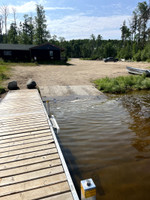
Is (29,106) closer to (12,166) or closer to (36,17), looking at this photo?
(12,166)

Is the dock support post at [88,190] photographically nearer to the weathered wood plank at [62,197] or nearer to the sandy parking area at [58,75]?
→ the weathered wood plank at [62,197]

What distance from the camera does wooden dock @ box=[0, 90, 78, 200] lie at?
2607mm

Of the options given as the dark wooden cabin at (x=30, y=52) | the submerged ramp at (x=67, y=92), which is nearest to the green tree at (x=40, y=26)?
the dark wooden cabin at (x=30, y=52)

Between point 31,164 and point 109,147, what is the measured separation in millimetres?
2657

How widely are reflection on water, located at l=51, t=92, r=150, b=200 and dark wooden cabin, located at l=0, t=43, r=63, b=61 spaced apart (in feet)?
93.5

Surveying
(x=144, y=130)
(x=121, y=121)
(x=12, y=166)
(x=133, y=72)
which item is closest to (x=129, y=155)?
(x=144, y=130)

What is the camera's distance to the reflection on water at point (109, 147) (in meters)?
3.46

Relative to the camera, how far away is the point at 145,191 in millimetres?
3281

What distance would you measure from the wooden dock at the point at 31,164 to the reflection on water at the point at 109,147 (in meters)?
0.78

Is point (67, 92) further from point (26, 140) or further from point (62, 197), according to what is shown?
point (62, 197)

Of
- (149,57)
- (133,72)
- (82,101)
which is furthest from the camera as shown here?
(149,57)

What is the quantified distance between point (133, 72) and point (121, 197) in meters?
18.6

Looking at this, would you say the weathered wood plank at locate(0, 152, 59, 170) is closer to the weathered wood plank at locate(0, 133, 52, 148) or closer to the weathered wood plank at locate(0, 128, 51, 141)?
the weathered wood plank at locate(0, 133, 52, 148)

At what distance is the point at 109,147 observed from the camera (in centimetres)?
488
